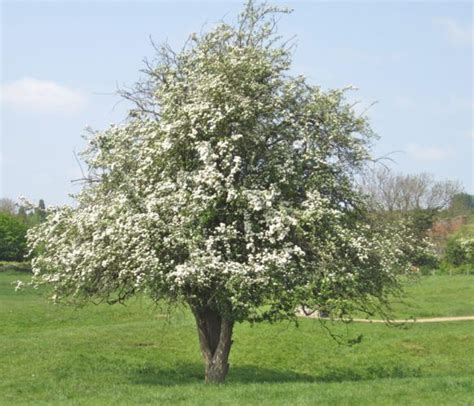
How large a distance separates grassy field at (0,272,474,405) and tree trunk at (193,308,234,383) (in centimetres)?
86

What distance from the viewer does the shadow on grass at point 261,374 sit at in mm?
28219

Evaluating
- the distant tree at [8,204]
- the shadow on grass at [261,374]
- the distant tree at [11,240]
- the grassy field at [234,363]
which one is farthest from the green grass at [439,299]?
the distant tree at [8,204]

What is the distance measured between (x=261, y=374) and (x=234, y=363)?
9.16 ft

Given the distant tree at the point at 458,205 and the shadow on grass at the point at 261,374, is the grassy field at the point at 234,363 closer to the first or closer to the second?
the shadow on grass at the point at 261,374

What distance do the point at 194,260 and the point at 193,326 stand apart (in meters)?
19.8

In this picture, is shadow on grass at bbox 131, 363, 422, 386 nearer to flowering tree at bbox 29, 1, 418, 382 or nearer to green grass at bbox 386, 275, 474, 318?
flowering tree at bbox 29, 1, 418, 382

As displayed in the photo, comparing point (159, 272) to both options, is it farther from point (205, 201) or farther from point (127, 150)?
point (127, 150)

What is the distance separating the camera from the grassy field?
20.4m

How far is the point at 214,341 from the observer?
25.4m

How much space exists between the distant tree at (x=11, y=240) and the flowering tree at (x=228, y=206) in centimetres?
7095

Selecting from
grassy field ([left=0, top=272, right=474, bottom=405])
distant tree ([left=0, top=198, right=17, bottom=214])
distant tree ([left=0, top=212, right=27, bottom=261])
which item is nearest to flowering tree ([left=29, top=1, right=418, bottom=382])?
grassy field ([left=0, top=272, right=474, bottom=405])

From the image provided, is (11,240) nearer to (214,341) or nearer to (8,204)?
(8,204)

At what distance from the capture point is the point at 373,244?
22.4 metres

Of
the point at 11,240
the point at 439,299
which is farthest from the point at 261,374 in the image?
the point at 11,240
